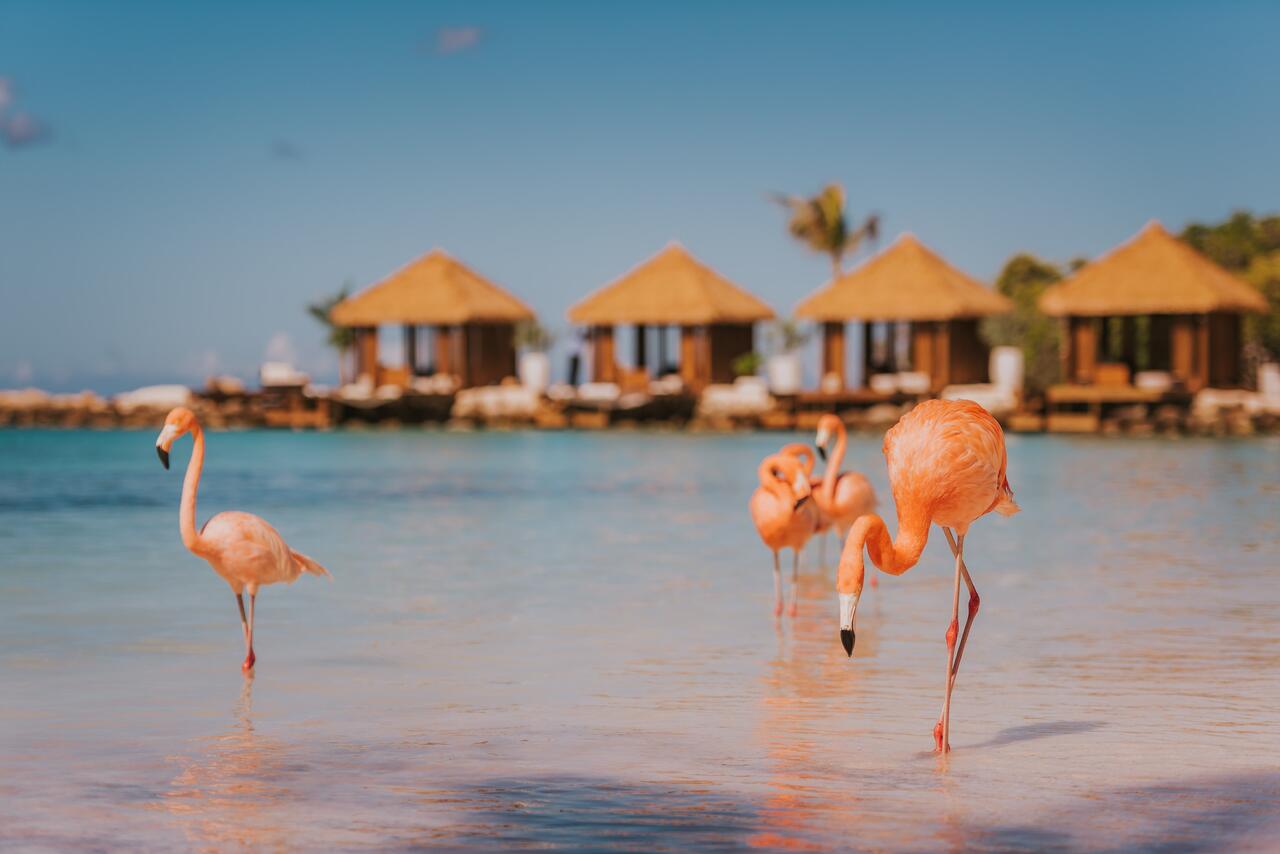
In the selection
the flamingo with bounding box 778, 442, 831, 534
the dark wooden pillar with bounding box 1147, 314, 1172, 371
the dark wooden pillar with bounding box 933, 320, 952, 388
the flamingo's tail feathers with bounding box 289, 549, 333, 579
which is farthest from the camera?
the dark wooden pillar with bounding box 1147, 314, 1172, 371

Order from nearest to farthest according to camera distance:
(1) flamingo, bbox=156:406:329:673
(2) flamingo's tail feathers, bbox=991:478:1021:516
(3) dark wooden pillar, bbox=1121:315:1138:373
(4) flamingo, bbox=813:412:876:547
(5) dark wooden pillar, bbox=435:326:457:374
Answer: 1. (2) flamingo's tail feathers, bbox=991:478:1021:516
2. (1) flamingo, bbox=156:406:329:673
3. (4) flamingo, bbox=813:412:876:547
4. (3) dark wooden pillar, bbox=1121:315:1138:373
5. (5) dark wooden pillar, bbox=435:326:457:374

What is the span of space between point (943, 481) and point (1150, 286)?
41.0m

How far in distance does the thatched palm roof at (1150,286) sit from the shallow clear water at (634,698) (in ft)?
90.7

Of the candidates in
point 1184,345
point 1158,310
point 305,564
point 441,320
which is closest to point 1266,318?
point 1184,345

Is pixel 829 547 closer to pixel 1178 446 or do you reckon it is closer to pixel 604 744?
pixel 604 744

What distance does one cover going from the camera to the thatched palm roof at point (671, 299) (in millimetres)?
51125

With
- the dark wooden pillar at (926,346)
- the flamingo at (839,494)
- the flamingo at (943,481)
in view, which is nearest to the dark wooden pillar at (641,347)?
the dark wooden pillar at (926,346)

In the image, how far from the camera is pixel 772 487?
38.3ft

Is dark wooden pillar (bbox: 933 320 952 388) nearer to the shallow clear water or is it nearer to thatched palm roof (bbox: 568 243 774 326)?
thatched palm roof (bbox: 568 243 774 326)

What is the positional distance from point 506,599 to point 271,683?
4.13 metres

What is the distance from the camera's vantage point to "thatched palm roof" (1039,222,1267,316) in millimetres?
45750

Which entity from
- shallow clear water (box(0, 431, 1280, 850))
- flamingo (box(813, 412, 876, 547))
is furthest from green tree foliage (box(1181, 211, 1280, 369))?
flamingo (box(813, 412, 876, 547))

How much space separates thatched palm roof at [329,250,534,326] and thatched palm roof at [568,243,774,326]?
2863 millimetres

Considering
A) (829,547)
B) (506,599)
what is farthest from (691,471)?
(506,599)
